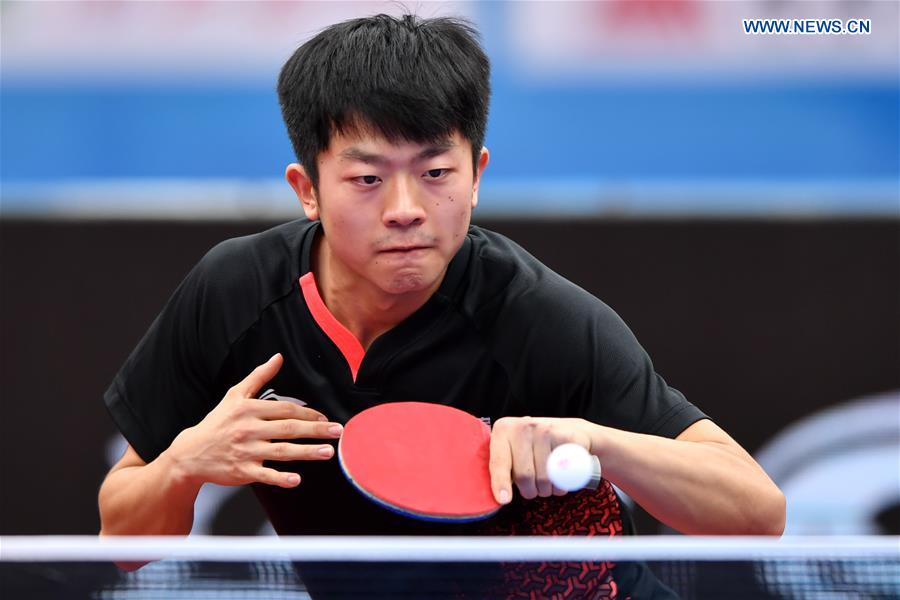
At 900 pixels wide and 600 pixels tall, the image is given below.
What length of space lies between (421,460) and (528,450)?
0.24m

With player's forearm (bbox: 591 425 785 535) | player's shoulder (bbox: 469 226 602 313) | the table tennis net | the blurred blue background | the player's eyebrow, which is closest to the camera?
the table tennis net

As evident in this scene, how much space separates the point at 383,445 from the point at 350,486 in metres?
0.35

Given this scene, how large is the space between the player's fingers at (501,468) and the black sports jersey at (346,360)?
344mm

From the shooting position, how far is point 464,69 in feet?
7.70

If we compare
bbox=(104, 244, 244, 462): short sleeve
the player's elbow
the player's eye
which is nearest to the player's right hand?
bbox=(104, 244, 244, 462): short sleeve

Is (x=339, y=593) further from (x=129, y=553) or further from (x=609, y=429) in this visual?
(x=609, y=429)

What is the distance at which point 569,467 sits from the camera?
195 cm

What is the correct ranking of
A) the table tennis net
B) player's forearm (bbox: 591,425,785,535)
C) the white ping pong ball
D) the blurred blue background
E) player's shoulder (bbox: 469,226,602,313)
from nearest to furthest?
the table tennis net
the white ping pong ball
player's forearm (bbox: 591,425,785,535)
player's shoulder (bbox: 469,226,602,313)
the blurred blue background

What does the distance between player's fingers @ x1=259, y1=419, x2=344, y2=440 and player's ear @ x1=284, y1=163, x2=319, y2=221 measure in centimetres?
48

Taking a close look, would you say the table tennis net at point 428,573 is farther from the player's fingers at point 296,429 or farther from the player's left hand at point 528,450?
the player's fingers at point 296,429

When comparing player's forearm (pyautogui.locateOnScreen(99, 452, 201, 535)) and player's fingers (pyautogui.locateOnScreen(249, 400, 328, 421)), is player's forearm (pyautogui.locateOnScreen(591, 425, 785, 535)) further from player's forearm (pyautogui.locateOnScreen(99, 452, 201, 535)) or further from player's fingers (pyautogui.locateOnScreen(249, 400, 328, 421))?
player's forearm (pyautogui.locateOnScreen(99, 452, 201, 535))

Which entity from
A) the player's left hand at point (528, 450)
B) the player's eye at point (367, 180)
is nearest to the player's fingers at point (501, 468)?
the player's left hand at point (528, 450)

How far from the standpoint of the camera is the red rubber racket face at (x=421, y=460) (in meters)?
2.02

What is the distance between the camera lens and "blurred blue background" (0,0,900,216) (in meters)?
4.16
